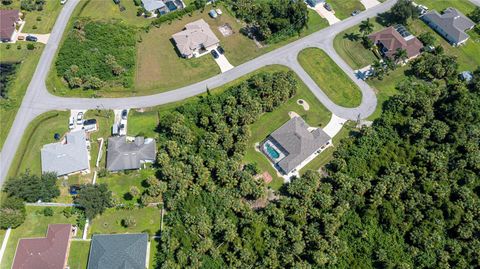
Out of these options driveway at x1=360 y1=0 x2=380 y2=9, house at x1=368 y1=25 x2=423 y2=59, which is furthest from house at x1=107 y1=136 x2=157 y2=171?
driveway at x1=360 y1=0 x2=380 y2=9


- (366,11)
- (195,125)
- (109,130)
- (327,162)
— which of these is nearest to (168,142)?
(195,125)

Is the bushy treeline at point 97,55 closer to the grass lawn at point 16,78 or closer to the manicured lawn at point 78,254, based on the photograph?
the grass lawn at point 16,78

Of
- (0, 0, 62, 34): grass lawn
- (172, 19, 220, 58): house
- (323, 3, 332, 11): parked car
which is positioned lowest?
(323, 3, 332, 11): parked car

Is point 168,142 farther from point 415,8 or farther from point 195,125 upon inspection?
point 415,8

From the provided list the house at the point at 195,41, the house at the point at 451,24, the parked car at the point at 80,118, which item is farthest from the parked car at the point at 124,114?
the house at the point at 451,24

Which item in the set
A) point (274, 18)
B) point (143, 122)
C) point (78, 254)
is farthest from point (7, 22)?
point (274, 18)

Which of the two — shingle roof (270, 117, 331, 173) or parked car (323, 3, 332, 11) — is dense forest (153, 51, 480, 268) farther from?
parked car (323, 3, 332, 11)

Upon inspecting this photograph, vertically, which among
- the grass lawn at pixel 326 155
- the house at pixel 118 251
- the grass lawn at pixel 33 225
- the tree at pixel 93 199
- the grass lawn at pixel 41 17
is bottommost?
the grass lawn at pixel 326 155
